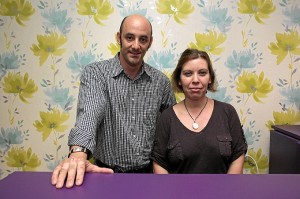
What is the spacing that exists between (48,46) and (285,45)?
5.37ft

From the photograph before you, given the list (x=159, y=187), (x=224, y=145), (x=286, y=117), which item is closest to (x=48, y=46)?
(x=224, y=145)

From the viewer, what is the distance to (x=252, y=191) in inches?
25.7

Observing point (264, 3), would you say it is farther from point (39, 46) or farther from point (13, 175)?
point (13, 175)

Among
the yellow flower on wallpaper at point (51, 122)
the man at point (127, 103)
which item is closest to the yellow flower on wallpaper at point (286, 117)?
the man at point (127, 103)

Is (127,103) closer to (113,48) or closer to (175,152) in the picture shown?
(175,152)

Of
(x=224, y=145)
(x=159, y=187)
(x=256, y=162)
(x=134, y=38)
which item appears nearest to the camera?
(x=159, y=187)

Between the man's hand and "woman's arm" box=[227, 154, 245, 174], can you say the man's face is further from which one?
the man's hand

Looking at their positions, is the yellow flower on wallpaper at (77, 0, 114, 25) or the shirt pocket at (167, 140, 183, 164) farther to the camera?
the yellow flower on wallpaper at (77, 0, 114, 25)

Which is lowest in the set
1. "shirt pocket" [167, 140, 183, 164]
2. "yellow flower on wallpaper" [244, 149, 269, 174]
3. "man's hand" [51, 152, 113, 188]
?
"yellow flower on wallpaper" [244, 149, 269, 174]

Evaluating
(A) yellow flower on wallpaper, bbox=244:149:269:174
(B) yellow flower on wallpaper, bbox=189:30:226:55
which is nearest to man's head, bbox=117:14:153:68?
(B) yellow flower on wallpaper, bbox=189:30:226:55

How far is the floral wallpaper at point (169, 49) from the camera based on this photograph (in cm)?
191

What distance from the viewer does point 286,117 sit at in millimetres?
1983

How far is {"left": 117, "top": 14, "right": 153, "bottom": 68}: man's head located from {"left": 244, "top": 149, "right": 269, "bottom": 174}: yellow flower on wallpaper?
1077mm

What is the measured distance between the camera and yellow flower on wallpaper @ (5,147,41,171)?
2078mm
